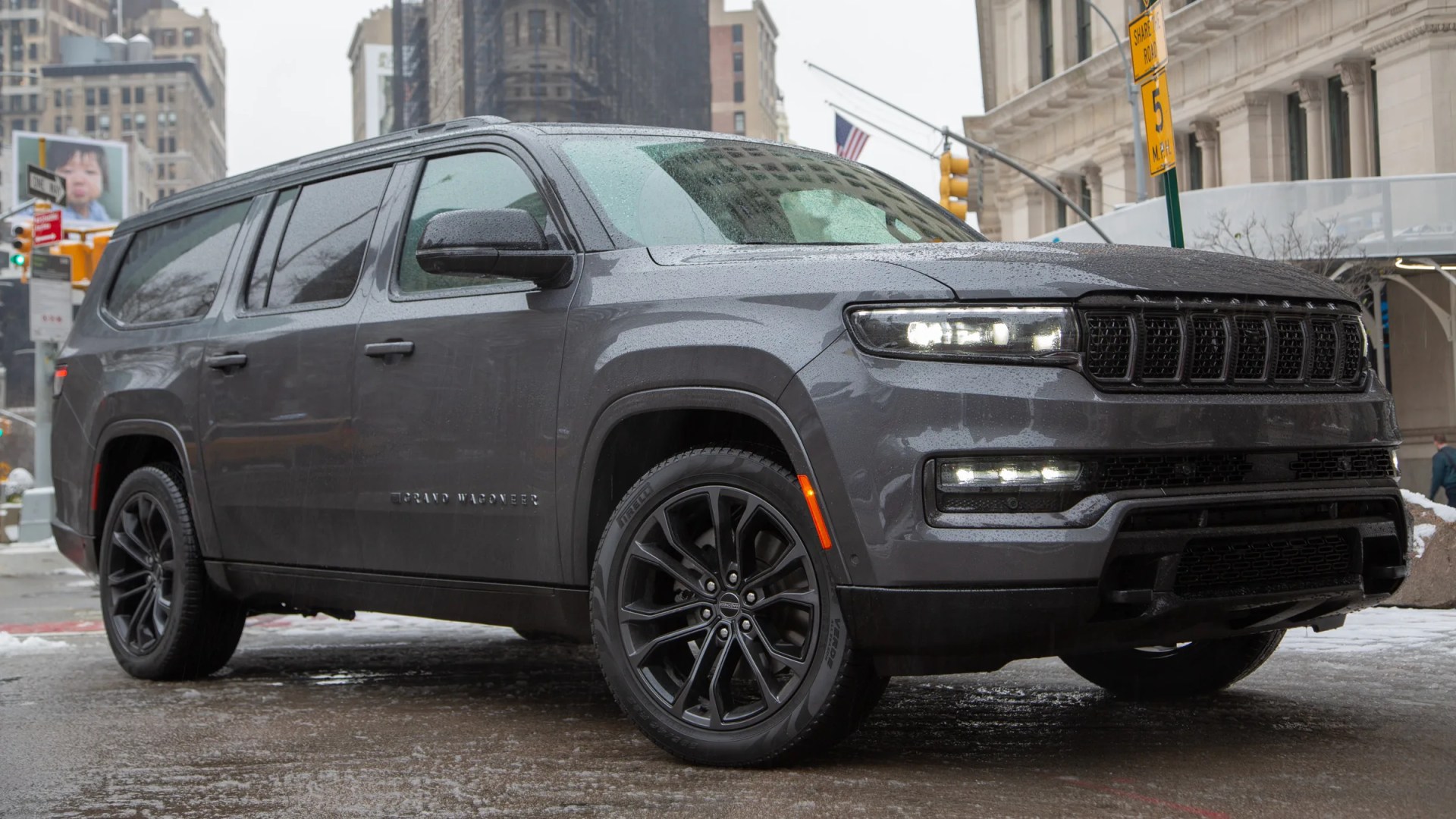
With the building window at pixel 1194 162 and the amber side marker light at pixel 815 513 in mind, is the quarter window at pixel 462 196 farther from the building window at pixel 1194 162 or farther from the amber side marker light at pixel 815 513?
the building window at pixel 1194 162

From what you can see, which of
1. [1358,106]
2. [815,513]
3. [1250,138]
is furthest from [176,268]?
[1250,138]

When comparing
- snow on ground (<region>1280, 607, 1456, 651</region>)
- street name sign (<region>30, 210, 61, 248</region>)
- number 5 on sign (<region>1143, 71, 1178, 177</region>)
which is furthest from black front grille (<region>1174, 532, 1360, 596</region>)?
street name sign (<region>30, 210, 61, 248</region>)

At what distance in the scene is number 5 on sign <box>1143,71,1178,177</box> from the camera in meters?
13.2

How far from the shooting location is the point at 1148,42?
13531 mm

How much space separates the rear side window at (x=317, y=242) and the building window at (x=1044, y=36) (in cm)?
3471

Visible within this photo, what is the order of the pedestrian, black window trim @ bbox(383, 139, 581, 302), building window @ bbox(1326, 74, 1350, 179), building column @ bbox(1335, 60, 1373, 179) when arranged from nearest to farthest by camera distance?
1. black window trim @ bbox(383, 139, 581, 302)
2. the pedestrian
3. building column @ bbox(1335, 60, 1373, 179)
4. building window @ bbox(1326, 74, 1350, 179)

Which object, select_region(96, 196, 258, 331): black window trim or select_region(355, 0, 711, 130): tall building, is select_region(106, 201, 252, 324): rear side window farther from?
select_region(355, 0, 711, 130): tall building

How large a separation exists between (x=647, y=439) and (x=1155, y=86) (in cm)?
992

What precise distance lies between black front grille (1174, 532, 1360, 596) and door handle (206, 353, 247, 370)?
3.63m

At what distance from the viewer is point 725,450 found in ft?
14.2

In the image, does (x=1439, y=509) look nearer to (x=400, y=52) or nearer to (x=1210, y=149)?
(x=1210, y=149)

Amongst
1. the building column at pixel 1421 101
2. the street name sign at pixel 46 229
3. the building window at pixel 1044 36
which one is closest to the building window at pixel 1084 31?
the building window at pixel 1044 36

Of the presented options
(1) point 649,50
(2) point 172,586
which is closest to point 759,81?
(1) point 649,50

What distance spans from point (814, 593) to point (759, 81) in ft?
504
